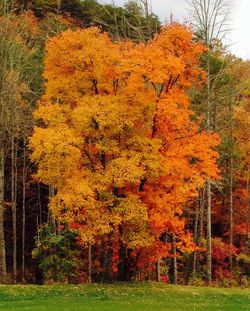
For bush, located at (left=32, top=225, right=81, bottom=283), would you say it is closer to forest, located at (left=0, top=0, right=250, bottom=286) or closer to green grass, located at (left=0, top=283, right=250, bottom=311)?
forest, located at (left=0, top=0, right=250, bottom=286)

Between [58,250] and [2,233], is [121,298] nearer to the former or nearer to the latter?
[58,250]

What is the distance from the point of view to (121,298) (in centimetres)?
1881

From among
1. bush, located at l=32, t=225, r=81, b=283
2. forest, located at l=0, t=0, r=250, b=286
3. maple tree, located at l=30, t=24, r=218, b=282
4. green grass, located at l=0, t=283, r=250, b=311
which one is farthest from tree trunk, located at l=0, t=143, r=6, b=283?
green grass, located at l=0, t=283, r=250, b=311

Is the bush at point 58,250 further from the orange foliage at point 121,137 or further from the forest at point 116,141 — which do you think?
the orange foliage at point 121,137

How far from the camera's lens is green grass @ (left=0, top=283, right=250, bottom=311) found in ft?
55.4

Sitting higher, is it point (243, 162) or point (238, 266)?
point (243, 162)

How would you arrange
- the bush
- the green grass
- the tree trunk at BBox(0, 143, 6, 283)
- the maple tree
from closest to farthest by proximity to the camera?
the green grass, the maple tree, the bush, the tree trunk at BBox(0, 143, 6, 283)

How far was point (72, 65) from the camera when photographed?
22.5 m

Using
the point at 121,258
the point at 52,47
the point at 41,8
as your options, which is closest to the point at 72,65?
the point at 52,47

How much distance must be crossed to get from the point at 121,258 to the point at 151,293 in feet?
11.8

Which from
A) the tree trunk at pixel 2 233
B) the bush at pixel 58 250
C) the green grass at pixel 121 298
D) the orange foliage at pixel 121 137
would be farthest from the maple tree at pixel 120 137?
the tree trunk at pixel 2 233

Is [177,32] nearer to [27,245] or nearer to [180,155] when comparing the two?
[180,155]

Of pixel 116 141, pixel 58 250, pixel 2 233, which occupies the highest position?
pixel 116 141

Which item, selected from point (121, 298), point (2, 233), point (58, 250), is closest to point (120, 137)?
point (58, 250)
